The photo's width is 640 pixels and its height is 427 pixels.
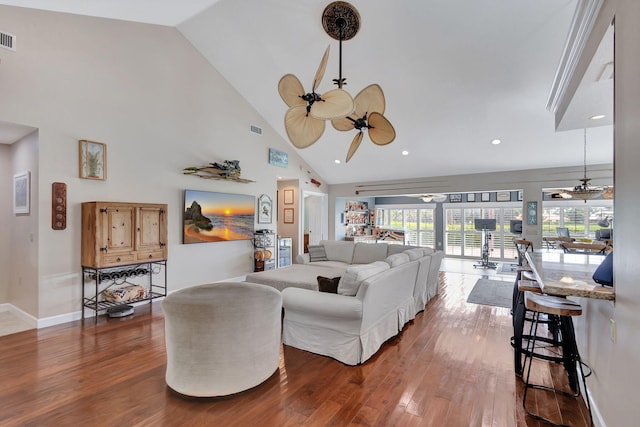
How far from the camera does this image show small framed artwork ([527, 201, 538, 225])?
687 cm

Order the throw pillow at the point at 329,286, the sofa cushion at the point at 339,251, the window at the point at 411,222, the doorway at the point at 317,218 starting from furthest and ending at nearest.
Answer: the window at the point at 411,222 < the doorway at the point at 317,218 < the sofa cushion at the point at 339,251 < the throw pillow at the point at 329,286

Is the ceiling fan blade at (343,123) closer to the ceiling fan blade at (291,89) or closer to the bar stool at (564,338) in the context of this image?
the ceiling fan blade at (291,89)

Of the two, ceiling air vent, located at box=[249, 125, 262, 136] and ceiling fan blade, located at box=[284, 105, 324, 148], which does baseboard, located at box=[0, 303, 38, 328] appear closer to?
ceiling fan blade, located at box=[284, 105, 324, 148]

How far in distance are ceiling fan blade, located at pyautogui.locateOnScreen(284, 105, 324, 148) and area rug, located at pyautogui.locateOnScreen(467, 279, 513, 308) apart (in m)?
3.95

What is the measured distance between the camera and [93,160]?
4.17m

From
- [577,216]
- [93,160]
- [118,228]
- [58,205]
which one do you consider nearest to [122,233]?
[118,228]

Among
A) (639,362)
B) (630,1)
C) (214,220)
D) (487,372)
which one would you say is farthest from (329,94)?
(214,220)

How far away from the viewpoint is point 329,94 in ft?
8.36

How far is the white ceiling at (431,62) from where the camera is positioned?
12.0 feet

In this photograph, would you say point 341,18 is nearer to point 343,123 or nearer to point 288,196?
point 343,123

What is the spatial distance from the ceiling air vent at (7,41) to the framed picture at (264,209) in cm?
426

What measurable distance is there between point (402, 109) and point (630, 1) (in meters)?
4.32

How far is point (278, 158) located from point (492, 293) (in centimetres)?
528

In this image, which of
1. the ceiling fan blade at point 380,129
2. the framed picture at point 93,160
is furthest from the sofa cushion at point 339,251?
the framed picture at point 93,160
